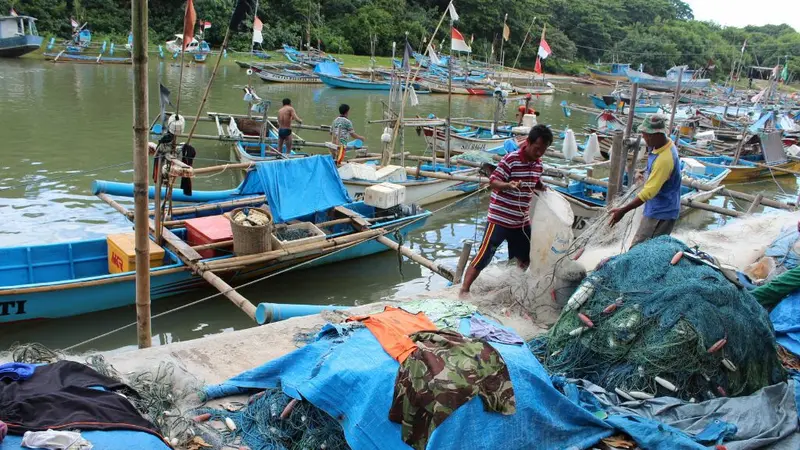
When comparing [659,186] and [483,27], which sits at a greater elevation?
[483,27]

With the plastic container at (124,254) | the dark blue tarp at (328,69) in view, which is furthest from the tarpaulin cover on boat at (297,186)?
the dark blue tarp at (328,69)

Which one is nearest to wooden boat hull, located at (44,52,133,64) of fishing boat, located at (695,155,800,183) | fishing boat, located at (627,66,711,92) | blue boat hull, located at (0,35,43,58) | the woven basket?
blue boat hull, located at (0,35,43,58)

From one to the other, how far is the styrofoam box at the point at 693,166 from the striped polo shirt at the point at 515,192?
351 inches

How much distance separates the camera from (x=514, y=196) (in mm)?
5484

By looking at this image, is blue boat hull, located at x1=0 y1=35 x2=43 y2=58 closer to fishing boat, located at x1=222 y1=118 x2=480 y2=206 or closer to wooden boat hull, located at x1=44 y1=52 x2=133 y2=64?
wooden boat hull, located at x1=44 y1=52 x2=133 y2=64

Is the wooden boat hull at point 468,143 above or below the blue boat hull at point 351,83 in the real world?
below

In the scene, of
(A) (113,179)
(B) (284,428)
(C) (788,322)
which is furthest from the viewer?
(A) (113,179)

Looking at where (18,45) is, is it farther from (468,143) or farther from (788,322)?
(788,322)

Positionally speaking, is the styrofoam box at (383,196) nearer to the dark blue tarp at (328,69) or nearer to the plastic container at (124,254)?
the plastic container at (124,254)

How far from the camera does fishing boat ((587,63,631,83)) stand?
44.1 metres

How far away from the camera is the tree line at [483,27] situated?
35.6m

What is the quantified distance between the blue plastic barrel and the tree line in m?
22.7

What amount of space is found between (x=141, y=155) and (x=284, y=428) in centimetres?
193

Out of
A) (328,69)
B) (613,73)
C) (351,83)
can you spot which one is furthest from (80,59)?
(613,73)
